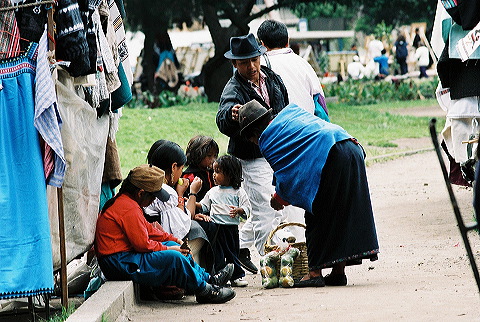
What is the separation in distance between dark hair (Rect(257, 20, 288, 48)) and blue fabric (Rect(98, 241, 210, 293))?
2421mm

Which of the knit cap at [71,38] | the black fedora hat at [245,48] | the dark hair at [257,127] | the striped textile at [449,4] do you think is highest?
the knit cap at [71,38]

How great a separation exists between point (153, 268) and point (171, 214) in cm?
66

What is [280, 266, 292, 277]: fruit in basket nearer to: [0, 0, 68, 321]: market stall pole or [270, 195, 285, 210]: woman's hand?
[270, 195, 285, 210]: woman's hand

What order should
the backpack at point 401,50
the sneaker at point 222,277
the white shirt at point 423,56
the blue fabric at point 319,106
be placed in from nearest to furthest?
the sneaker at point 222,277, the blue fabric at point 319,106, the white shirt at point 423,56, the backpack at point 401,50

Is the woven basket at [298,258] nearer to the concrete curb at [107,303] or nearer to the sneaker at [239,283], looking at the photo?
the sneaker at [239,283]

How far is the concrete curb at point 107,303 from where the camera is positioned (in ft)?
17.7

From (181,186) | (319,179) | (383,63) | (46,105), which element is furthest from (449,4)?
(383,63)

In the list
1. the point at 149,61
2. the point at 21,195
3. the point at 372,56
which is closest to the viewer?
the point at 21,195

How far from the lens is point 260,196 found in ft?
24.8

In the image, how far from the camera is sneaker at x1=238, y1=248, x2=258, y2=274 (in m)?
7.81

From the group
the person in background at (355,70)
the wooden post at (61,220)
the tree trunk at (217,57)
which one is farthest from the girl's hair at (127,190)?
the person in background at (355,70)

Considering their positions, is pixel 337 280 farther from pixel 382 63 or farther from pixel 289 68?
pixel 382 63

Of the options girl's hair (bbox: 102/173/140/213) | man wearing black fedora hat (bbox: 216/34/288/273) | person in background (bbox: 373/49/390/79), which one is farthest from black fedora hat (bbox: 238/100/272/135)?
person in background (bbox: 373/49/390/79)

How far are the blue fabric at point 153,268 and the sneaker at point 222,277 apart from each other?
32 centimetres
